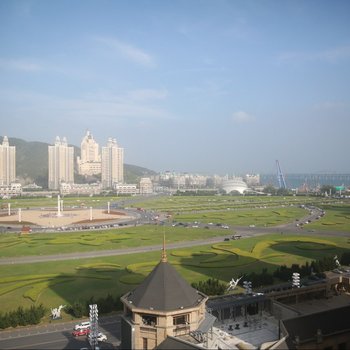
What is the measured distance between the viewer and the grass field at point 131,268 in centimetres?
3959

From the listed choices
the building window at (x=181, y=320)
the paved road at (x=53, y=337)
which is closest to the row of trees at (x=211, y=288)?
the paved road at (x=53, y=337)

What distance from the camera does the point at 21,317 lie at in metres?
31.9

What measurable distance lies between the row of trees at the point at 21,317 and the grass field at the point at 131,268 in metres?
3.74

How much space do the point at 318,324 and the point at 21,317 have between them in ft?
74.5

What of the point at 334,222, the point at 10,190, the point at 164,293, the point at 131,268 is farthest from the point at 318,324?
the point at 10,190

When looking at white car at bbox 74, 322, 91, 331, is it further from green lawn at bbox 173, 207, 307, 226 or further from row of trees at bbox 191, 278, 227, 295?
green lawn at bbox 173, 207, 307, 226

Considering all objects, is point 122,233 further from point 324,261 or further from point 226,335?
point 226,335

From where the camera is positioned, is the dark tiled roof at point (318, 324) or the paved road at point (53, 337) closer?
the dark tiled roof at point (318, 324)

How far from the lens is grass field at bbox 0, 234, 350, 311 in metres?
39.6

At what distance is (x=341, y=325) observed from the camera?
20156 mm

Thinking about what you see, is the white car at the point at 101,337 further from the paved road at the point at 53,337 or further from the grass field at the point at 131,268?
the grass field at the point at 131,268

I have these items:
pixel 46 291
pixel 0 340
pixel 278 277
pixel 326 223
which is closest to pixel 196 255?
pixel 278 277

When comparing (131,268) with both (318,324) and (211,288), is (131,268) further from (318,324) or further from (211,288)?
(318,324)

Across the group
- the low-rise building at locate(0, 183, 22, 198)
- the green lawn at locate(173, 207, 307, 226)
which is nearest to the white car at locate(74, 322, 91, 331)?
the green lawn at locate(173, 207, 307, 226)
